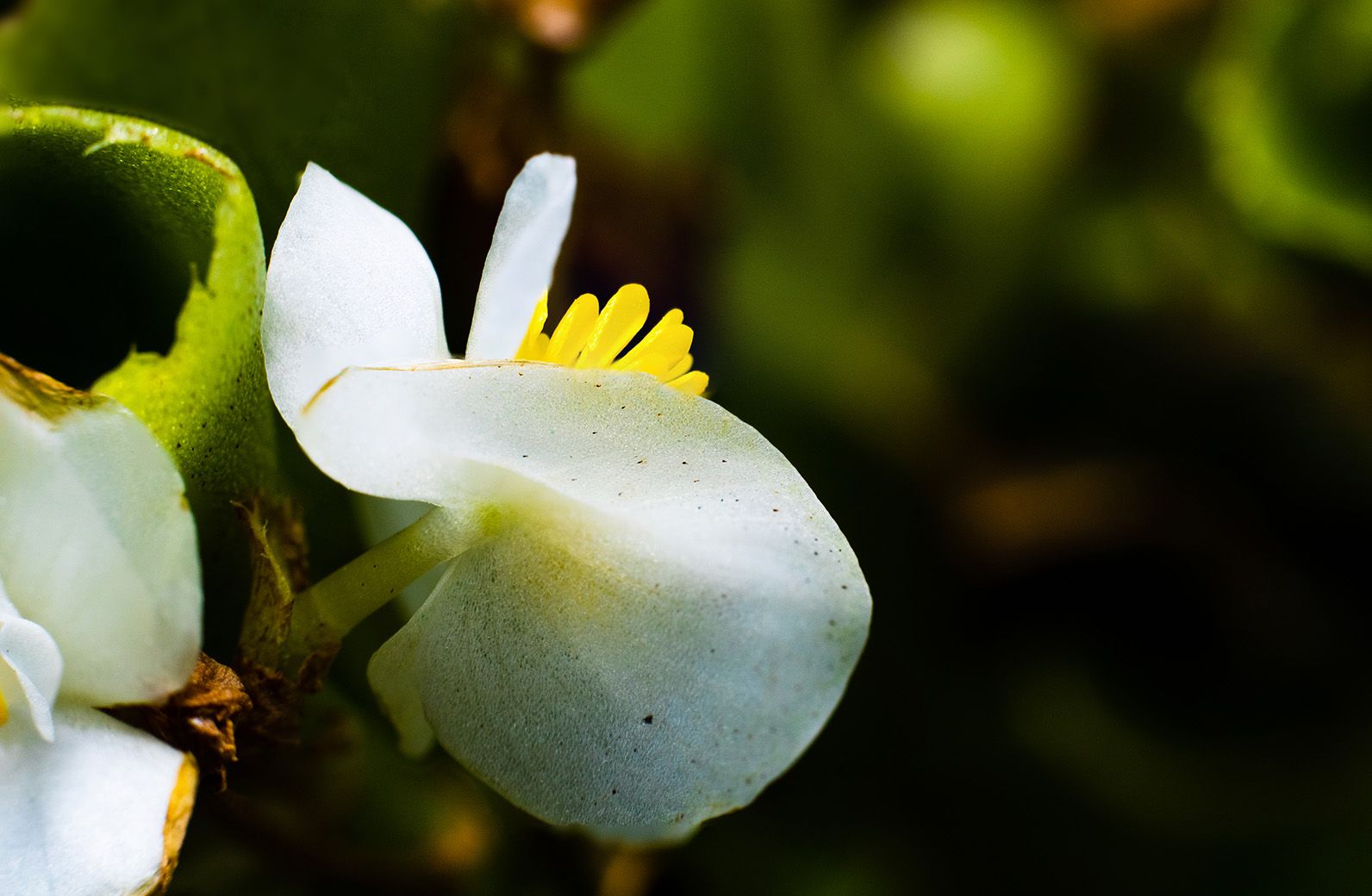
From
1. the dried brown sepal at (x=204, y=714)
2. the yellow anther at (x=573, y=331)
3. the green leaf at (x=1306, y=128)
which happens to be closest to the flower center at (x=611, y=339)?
the yellow anther at (x=573, y=331)

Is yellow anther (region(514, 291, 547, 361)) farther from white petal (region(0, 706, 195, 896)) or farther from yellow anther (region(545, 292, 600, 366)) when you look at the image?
white petal (region(0, 706, 195, 896))

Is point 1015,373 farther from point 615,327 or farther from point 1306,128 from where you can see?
point 615,327

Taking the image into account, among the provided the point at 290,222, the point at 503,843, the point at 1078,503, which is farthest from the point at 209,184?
the point at 1078,503

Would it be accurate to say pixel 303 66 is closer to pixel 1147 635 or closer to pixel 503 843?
pixel 503 843

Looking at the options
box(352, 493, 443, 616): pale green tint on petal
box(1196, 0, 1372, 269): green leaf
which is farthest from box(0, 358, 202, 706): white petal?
box(1196, 0, 1372, 269): green leaf

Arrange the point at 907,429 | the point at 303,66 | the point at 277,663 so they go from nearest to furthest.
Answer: the point at 277,663 → the point at 303,66 → the point at 907,429

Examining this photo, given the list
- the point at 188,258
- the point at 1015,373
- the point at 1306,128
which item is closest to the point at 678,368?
the point at 188,258
